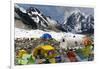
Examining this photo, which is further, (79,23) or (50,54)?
(79,23)

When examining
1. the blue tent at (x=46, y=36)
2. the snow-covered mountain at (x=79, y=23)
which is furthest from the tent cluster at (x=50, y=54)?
the snow-covered mountain at (x=79, y=23)

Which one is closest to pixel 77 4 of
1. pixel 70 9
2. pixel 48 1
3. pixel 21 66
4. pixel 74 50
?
pixel 70 9

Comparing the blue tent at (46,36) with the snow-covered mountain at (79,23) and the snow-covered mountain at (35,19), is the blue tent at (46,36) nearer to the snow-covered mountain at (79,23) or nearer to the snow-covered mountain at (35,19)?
the snow-covered mountain at (35,19)

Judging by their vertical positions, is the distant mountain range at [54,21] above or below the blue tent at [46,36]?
above

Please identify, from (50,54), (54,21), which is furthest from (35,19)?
(50,54)

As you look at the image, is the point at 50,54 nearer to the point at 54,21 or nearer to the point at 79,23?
the point at 54,21

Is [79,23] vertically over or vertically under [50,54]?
over

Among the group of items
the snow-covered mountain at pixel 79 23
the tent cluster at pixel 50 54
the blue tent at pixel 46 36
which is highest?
the snow-covered mountain at pixel 79 23

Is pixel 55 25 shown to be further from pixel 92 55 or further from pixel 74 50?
pixel 92 55
